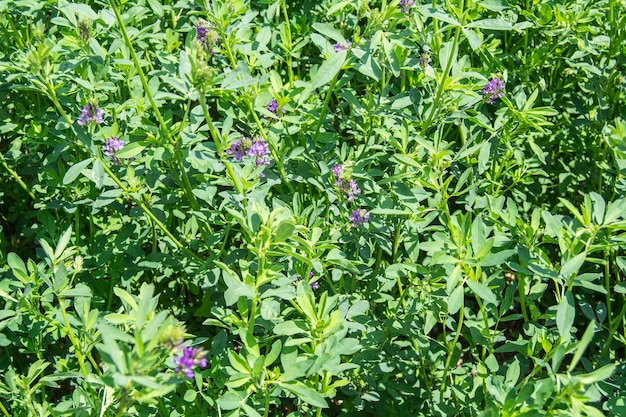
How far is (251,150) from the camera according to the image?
2541 mm

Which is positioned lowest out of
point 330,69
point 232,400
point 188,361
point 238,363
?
point 232,400

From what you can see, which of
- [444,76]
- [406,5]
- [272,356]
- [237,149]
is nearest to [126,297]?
[272,356]

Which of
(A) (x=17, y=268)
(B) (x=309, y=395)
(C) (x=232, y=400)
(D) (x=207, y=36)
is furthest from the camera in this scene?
(A) (x=17, y=268)

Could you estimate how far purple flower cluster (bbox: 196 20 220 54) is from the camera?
7.90ft

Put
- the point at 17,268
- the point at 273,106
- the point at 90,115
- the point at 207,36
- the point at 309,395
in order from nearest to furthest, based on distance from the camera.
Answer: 1. the point at 309,395
2. the point at 207,36
3. the point at 17,268
4. the point at 90,115
5. the point at 273,106

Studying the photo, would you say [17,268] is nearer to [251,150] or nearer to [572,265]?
[251,150]

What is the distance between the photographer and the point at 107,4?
315 cm

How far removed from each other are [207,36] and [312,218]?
2.52ft

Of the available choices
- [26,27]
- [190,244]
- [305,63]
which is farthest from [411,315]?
[26,27]

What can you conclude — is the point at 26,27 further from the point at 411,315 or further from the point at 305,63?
the point at 411,315

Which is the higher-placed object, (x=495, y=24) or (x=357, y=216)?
(x=495, y=24)

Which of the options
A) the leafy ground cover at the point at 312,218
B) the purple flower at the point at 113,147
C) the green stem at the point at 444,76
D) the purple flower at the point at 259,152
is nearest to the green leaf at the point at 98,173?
the leafy ground cover at the point at 312,218

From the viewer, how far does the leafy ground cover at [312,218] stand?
225 centimetres

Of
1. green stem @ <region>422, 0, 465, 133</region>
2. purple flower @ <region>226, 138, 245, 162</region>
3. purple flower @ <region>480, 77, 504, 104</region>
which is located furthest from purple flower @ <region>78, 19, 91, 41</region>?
purple flower @ <region>480, 77, 504, 104</region>
